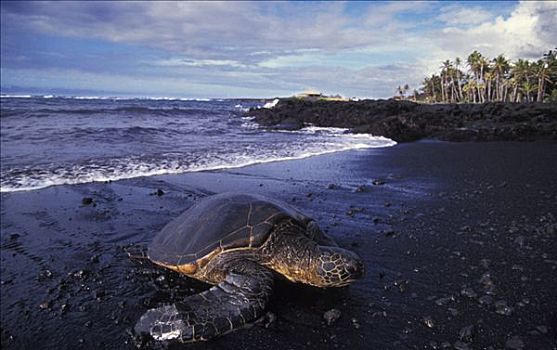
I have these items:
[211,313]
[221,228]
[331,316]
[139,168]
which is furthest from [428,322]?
[139,168]

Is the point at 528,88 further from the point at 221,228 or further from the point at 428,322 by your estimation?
the point at 221,228

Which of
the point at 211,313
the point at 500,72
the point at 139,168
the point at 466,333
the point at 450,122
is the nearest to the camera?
the point at 466,333

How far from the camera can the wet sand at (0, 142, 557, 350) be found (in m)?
2.77

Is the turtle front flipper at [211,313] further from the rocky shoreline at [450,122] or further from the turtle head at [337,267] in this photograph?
the rocky shoreline at [450,122]

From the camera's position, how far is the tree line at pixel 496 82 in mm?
50438

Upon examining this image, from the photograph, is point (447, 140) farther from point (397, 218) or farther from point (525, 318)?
point (525, 318)

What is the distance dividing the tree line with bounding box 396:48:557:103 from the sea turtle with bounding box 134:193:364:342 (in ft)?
145

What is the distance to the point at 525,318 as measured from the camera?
2.76 meters

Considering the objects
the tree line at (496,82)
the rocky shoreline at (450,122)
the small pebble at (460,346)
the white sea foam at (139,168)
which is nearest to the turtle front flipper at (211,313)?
the small pebble at (460,346)

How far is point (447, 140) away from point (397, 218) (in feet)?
44.7

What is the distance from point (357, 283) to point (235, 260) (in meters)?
1.17

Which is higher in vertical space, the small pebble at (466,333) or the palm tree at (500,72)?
the palm tree at (500,72)

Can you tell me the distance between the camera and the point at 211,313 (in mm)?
2762

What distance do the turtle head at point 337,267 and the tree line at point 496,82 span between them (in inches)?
1743
